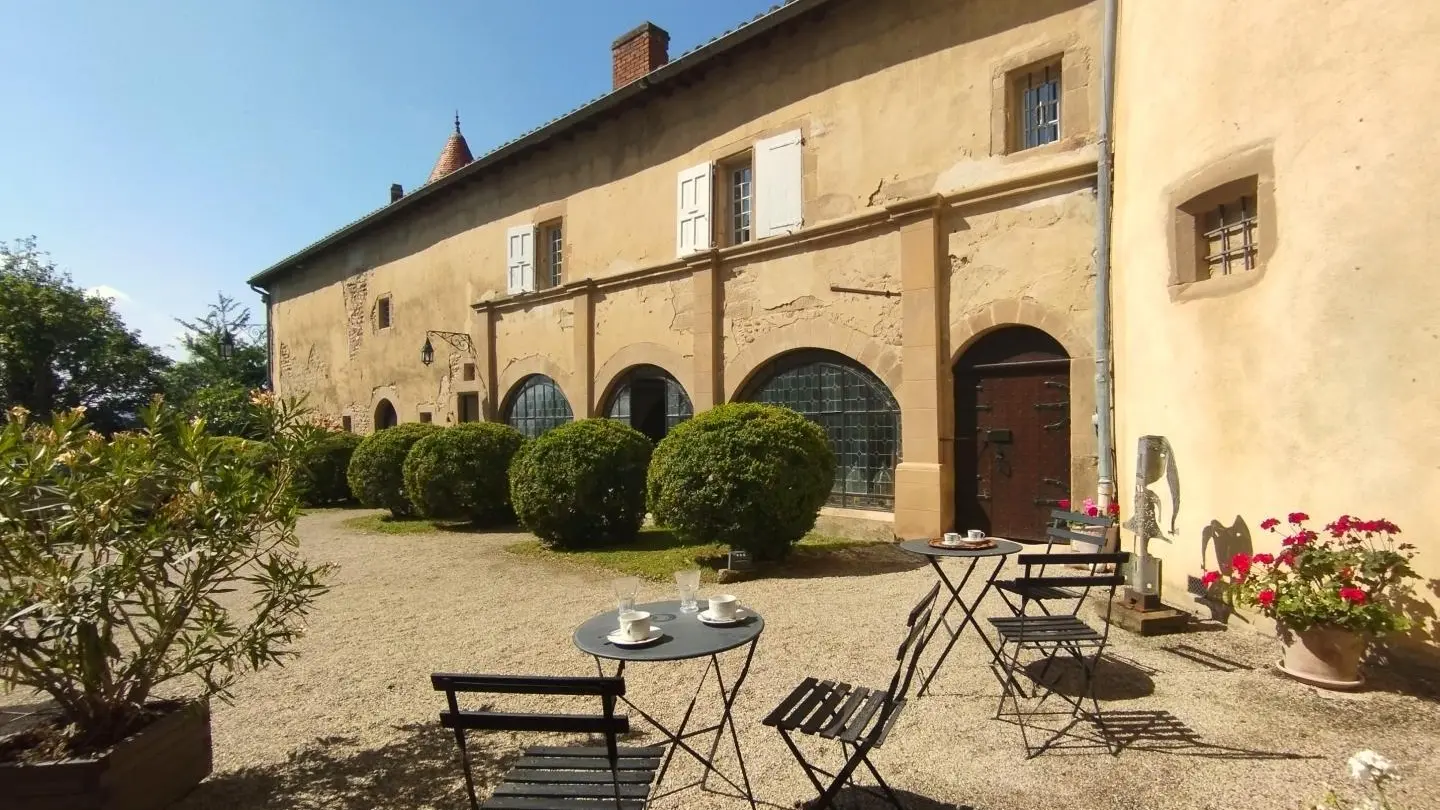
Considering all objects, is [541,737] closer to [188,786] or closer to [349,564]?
[188,786]

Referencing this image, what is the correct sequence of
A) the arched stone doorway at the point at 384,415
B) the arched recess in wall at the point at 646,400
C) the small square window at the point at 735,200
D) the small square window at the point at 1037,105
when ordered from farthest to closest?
1. the arched stone doorway at the point at 384,415
2. the arched recess in wall at the point at 646,400
3. the small square window at the point at 735,200
4. the small square window at the point at 1037,105

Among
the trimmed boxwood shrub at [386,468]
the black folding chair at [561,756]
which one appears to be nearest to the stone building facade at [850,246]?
the trimmed boxwood shrub at [386,468]

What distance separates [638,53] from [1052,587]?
37.1 feet

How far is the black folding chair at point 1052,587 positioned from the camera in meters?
3.78

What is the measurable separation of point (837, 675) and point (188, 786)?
3.01m

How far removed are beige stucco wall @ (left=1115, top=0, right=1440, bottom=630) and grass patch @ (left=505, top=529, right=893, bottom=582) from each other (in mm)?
3110

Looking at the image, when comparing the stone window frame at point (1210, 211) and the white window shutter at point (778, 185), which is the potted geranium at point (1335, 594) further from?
the white window shutter at point (778, 185)

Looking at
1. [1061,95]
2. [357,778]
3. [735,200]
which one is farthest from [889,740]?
[735,200]

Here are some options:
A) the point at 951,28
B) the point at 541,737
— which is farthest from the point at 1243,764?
the point at 951,28

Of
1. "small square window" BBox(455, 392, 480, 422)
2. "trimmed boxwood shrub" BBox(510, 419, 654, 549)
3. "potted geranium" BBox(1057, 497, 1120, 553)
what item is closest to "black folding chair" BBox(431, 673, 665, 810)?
"potted geranium" BBox(1057, 497, 1120, 553)

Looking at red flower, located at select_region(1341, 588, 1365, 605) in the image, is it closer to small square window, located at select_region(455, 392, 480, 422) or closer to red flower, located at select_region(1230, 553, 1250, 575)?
red flower, located at select_region(1230, 553, 1250, 575)

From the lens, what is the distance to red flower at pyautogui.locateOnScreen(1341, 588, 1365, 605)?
345cm

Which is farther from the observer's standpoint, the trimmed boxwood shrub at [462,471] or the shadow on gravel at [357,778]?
the trimmed boxwood shrub at [462,471]

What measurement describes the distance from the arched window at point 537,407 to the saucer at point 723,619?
33.6 feet
